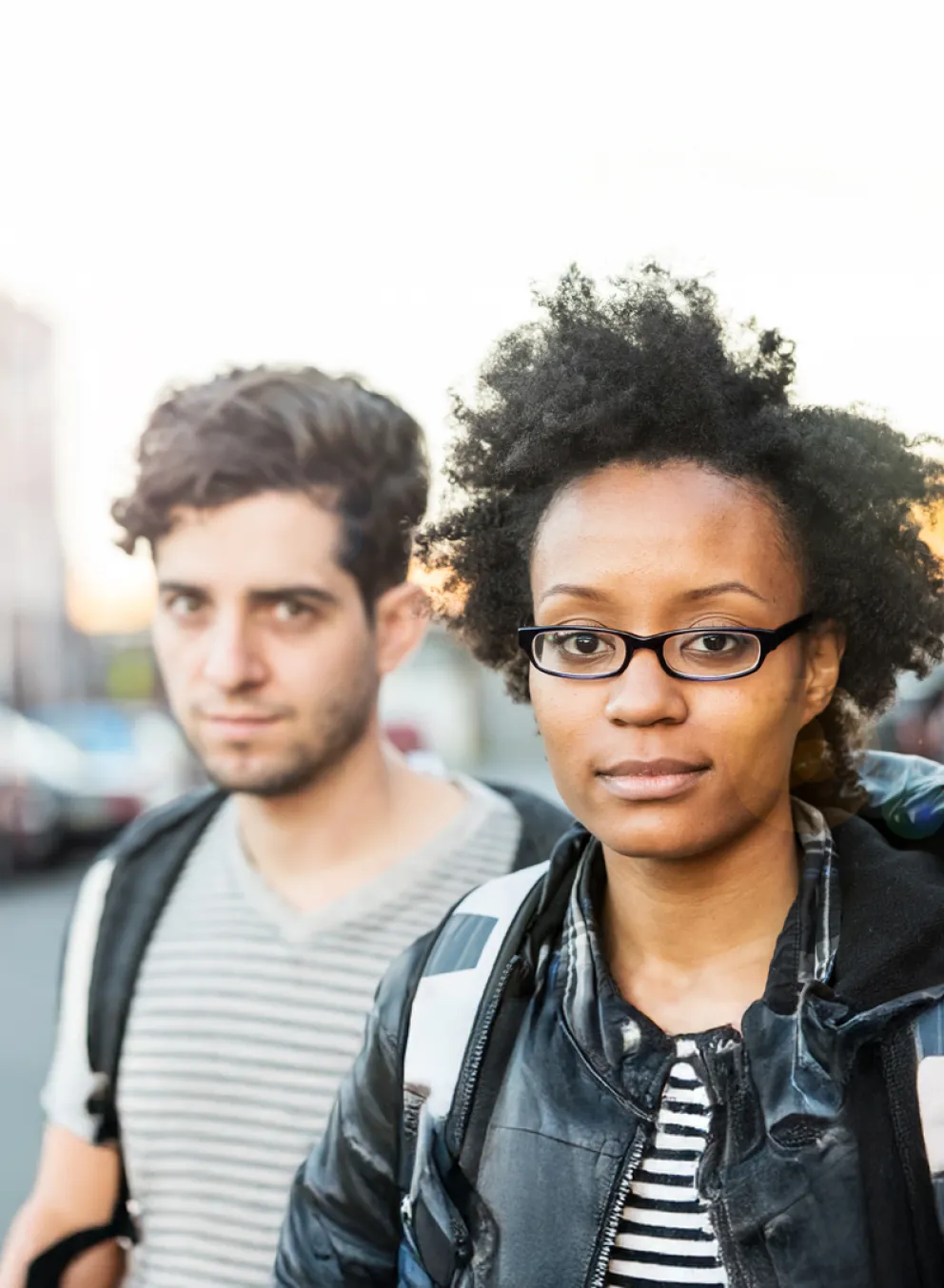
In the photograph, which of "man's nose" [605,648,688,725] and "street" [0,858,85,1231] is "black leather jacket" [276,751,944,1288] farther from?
"street" [0,858,85,1231]

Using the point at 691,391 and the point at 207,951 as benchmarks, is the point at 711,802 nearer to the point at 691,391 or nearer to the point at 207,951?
the point at 691,391

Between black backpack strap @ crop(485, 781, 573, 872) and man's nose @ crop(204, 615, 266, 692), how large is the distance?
0.44 metres

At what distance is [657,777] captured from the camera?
56.5 inches

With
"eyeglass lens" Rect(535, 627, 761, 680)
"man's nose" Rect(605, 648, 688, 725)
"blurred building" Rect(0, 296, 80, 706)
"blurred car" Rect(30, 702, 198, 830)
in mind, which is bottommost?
"man's nose" Rect(605, 648, 688, 725)

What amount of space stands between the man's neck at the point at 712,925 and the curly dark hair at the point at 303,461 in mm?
782

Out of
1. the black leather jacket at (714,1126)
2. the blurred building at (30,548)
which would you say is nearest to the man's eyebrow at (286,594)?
the black leather jacket at (714,1126)

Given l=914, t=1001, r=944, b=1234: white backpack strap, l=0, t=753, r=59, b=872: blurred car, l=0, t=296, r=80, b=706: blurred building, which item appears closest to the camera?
l=914, t=1001, r=944, b=1234: white backpack strap

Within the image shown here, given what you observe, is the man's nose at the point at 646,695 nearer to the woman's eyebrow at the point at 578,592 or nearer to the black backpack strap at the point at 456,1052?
the woman's eyebrow at the point at 578,592

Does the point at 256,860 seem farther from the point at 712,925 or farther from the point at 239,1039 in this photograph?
the point at 712,925

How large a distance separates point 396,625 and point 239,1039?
2.20ft

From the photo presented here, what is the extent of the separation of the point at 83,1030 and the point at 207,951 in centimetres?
23

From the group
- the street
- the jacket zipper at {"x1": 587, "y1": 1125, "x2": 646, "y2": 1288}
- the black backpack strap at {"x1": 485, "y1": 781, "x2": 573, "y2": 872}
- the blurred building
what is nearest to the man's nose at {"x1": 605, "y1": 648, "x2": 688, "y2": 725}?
the jacket zipper at {"x1": 587, "y1": 1125, "x2": 646, "y2": 1288}

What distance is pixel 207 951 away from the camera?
2.20m

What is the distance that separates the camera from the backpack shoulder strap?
7.16ft
